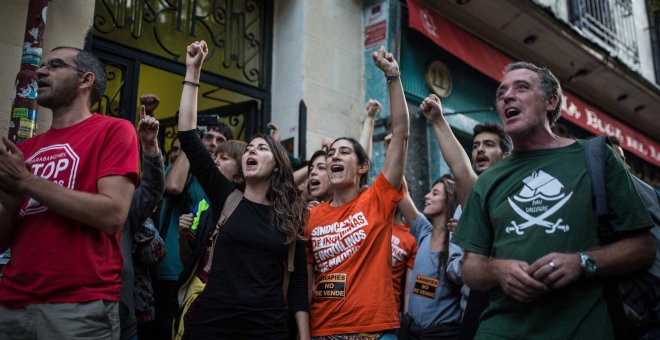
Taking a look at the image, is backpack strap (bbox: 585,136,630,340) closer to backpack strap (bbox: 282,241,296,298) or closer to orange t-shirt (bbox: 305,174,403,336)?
orange t-shirt (bbox: 305,174,403,336)

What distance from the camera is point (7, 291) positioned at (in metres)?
2.34

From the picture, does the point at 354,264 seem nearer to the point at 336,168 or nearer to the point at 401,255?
the point at 336,168

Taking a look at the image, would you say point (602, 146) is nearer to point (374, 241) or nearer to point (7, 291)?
point (374, 241)

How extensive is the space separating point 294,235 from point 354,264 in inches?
15.4

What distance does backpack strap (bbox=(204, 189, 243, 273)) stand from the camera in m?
3.26

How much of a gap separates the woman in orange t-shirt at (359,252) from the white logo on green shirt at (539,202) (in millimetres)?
1077

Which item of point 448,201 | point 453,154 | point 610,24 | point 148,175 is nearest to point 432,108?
point 453,154

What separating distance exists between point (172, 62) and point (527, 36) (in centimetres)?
620

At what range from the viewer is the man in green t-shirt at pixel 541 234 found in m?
2.13

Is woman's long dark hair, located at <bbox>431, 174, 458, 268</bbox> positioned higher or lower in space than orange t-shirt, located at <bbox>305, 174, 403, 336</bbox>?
higher

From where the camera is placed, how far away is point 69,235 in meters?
2.38

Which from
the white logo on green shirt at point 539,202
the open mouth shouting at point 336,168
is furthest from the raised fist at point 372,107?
the white logo on green shirt at point 539,202

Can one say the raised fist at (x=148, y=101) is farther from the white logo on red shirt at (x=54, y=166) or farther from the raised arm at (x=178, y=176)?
the white logo on red shirt at (x=54, y=166)

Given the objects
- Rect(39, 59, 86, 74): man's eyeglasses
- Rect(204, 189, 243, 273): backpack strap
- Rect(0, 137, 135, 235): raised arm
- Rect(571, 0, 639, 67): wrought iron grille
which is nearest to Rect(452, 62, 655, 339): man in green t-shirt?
Rect(204, 189, 243, 273): backpack strap
